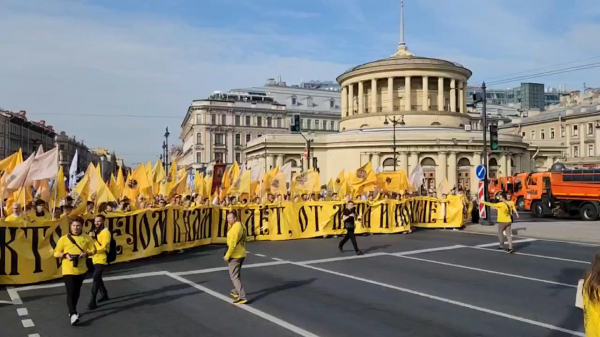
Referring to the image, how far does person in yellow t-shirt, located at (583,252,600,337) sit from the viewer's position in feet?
11.2

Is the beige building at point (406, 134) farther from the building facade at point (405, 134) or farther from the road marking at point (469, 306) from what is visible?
the road marking at point (469, 306)

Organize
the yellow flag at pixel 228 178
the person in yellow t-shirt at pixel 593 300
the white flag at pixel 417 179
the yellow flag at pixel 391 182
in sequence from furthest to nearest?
the white flag at pixel 417 179 → the yellow flag at pixel 391 182 → the yellow flag at pixel 228 178 → the person in yellow t-shirt at pixel 593 300

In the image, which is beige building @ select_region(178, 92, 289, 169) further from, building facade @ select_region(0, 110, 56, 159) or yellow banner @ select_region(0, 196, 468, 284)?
yellow banner @ select_region(0, 196, 468, 284)

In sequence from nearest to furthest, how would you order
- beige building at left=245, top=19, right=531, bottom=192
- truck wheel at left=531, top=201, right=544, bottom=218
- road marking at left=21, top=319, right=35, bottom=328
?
road marking at left=21, top=319, right=35, bottom=328
truck wheel at left=531, top=201, right=544, bottom=218
beige building at left=245, top=19, right=531, bottom=192

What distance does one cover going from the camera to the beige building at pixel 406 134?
66438 millimetres

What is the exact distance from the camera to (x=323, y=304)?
9.74m

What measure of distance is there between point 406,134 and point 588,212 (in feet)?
121

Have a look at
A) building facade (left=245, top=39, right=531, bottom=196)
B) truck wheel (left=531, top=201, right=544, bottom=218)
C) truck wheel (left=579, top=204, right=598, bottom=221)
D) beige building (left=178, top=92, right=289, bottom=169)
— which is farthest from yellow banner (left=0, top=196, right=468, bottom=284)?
beige building (left=178, top=92, right=289, bottom=169)

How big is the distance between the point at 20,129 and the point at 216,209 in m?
85.9

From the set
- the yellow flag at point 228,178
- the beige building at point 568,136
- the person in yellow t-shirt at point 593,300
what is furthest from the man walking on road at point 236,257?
the beige building at point 568,136

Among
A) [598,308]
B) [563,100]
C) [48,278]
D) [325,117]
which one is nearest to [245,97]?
[325,117]

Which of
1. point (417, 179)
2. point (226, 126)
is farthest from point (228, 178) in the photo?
point (226, 126)

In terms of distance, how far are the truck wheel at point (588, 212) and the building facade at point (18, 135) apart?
7464 centimetres

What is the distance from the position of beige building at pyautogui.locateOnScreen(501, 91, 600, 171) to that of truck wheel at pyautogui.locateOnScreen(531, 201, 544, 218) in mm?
45803
